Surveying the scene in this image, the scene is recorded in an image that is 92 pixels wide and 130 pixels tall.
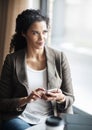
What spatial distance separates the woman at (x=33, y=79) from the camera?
5.29 feet

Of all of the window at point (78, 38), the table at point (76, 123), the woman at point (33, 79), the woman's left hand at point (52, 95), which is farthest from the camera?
the window at point (78, 38)

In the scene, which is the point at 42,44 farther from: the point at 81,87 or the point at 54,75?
the point at 81,87

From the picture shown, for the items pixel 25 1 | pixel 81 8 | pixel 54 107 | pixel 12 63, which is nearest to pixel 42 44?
pixel 12 63

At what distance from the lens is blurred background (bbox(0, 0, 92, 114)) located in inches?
78.1

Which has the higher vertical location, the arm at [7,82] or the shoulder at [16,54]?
the shoulder at [16,54]

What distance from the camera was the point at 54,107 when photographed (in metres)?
1.64

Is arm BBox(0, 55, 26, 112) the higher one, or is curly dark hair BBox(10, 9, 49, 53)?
curly dark hair BBox(10, 9, 49, 53)

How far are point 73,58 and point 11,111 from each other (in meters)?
0.79

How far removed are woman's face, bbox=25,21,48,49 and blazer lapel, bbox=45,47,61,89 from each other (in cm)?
10

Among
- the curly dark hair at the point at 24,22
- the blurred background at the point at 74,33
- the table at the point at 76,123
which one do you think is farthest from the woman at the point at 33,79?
the blurred background at the point at 74,33

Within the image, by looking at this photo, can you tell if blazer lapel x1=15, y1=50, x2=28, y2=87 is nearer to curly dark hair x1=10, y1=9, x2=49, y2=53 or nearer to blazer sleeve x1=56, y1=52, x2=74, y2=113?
curly dark hair x1=10, y1=9, x2=49, y2=53

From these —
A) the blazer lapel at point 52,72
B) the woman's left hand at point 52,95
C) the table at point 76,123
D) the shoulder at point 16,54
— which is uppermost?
the shoulder at point 16,54

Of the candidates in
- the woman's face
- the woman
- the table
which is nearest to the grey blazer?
the woman

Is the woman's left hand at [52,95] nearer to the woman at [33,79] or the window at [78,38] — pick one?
the woman at [33,79]
